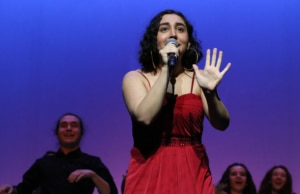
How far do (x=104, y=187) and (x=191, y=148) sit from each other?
1.53 meters

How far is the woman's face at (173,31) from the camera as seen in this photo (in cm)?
176

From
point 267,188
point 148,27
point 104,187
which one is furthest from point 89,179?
point 267,188

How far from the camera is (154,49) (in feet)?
6.10

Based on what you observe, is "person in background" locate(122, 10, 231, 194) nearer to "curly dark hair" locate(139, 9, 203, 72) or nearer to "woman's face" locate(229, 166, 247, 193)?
"curly dark hair" locate(139, 9, 203, 72)

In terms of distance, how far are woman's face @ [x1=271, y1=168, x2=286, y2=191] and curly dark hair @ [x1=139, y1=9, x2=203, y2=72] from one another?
8.42 feet

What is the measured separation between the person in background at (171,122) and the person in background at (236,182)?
2440 mm

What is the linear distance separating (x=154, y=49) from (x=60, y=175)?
156 centimetres

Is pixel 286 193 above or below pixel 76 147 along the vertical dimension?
below

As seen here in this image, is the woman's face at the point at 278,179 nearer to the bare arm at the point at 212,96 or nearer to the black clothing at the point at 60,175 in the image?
the black clothing at the point at 60,175

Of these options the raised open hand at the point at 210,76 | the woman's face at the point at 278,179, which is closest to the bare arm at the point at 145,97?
the raised open hand at the point at 210,76

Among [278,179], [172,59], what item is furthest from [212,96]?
[278,179]

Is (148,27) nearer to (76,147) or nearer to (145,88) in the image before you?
(145,88)

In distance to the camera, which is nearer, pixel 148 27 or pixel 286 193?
pixel 148 27

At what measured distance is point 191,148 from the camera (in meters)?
1.67
